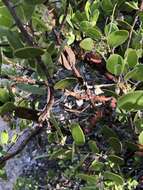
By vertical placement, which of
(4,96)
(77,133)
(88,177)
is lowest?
(88,177)

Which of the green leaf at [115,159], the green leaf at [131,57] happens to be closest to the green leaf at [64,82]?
the green leaf at [131,57]

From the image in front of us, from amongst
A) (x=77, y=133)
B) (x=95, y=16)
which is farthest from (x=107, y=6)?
(x=77, y=133)

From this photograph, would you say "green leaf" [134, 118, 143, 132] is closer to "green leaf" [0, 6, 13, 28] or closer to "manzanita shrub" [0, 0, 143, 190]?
"manzanita shrub" [0, 0, 143, 190]

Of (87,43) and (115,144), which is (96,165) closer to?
(115,144)

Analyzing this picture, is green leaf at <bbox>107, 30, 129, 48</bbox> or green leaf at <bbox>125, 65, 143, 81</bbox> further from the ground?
green leaf at <bbox>107, 30, 129, 48</bbox>

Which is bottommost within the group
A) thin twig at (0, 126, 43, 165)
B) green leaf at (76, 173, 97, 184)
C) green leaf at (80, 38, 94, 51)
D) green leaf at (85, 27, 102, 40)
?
green leaf at (76, 173, 97, 184)

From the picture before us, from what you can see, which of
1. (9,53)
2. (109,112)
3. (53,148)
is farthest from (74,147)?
(53,148)

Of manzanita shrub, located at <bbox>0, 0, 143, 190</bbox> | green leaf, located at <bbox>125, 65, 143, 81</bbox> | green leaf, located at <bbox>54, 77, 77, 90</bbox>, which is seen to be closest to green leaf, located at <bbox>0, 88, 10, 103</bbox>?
manzanita shrub, located at <bbox>0, 0, 143, 190</bbox>
